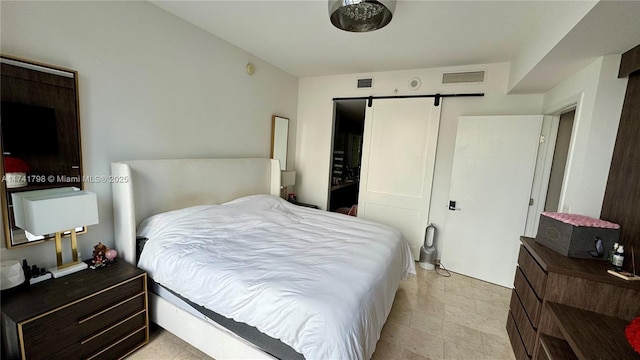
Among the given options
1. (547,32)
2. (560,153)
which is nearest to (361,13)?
(547,32)

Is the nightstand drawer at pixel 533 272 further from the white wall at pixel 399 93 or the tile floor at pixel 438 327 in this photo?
the white wall at pixel 399 93

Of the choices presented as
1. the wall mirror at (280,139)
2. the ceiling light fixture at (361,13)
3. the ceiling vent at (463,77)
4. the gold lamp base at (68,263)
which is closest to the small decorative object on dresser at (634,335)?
the ceiling light fixture at (361,13)

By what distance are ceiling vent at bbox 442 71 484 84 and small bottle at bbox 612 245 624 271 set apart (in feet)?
7.23

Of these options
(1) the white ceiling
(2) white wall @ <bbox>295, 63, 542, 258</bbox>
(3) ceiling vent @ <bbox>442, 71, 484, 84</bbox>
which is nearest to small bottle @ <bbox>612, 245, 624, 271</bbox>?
(1) the white ceiling

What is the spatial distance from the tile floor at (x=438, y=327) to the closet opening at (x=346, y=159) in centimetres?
184

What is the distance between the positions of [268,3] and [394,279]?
7.98ft

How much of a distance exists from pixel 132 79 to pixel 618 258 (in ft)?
11.8

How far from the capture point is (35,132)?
5.00ft

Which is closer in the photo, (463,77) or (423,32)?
(423,32)

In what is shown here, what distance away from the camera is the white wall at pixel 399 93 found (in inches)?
114

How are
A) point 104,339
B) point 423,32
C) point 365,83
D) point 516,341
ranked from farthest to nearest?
point 365,83 → point 423,32 → point 516,341 → point 104,339

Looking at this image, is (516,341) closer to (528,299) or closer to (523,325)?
(523,325)

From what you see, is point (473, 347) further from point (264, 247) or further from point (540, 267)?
point (264, 247)

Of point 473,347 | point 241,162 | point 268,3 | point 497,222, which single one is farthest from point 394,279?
point 268,3
